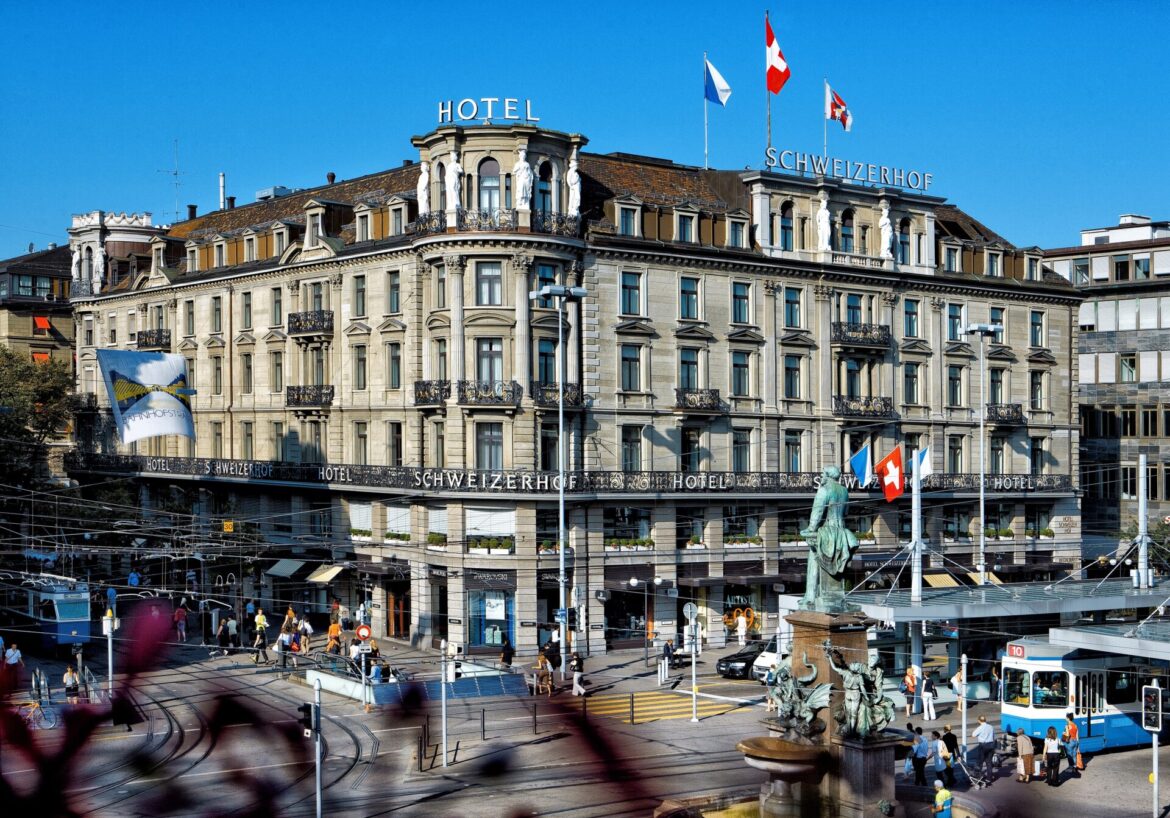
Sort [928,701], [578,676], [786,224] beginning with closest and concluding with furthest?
[578,676] → [928,701] → [786,224]

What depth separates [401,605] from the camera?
202ft

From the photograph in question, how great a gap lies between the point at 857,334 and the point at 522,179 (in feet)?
60.7

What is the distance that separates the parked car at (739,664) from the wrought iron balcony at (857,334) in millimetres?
18971

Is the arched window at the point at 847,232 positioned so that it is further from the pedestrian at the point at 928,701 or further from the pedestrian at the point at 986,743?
the pedestrian at the point at 986,743

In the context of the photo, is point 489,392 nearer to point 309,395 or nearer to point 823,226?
point 309,395

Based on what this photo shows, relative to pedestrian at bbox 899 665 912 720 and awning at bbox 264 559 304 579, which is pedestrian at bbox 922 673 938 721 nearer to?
pedestrian at bbox 899 665 912 720

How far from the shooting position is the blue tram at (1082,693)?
40531 millimetres

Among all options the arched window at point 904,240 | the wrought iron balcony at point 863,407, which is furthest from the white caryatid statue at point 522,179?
Result: the arched window at point 904,240

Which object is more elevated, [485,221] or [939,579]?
[485,221]

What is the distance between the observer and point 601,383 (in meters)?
61.0

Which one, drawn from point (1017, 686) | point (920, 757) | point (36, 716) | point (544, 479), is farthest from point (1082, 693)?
point (36, 716)

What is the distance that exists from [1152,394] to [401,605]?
47.5 m

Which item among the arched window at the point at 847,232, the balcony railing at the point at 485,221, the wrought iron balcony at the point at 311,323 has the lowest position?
the wrought iron balcony at the point at 311,323

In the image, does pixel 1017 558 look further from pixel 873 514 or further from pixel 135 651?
pixel 135 651
